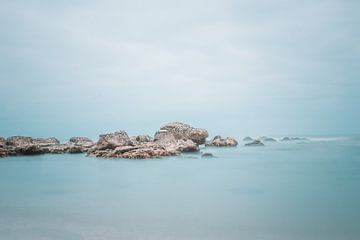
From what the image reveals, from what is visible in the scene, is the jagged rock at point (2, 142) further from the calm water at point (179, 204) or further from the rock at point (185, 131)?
the rock at point (185, 131)

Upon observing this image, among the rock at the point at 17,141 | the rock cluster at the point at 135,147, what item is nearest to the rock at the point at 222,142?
the rock cluster at the point at 135,147

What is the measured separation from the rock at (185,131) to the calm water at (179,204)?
19.1 meters

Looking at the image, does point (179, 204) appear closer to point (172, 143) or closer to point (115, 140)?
point (115, 140)

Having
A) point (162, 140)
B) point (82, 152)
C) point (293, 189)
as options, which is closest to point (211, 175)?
point (293, 189)

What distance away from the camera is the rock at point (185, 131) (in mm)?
44188

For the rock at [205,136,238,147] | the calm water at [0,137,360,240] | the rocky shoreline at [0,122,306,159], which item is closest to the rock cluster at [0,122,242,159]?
the rocky shoreline at [0,122,306,159]

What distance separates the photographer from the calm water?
9.80 meters

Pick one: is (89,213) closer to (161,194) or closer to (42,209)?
(42,209)

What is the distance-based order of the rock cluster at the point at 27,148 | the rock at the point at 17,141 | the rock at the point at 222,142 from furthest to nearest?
the rock at the point at 222,142
the rock at the point at 17,141
the rock cluster at the point at 27,148

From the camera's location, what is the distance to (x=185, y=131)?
44750 mm

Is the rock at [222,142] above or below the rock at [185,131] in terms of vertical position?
below

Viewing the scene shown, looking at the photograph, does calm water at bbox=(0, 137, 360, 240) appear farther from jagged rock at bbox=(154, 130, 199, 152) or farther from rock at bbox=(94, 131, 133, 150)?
jagged rock at bbox=(154, 130, 199, 152)

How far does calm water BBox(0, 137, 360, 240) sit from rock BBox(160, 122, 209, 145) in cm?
1907

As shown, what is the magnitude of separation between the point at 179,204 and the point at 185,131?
31.0 m
